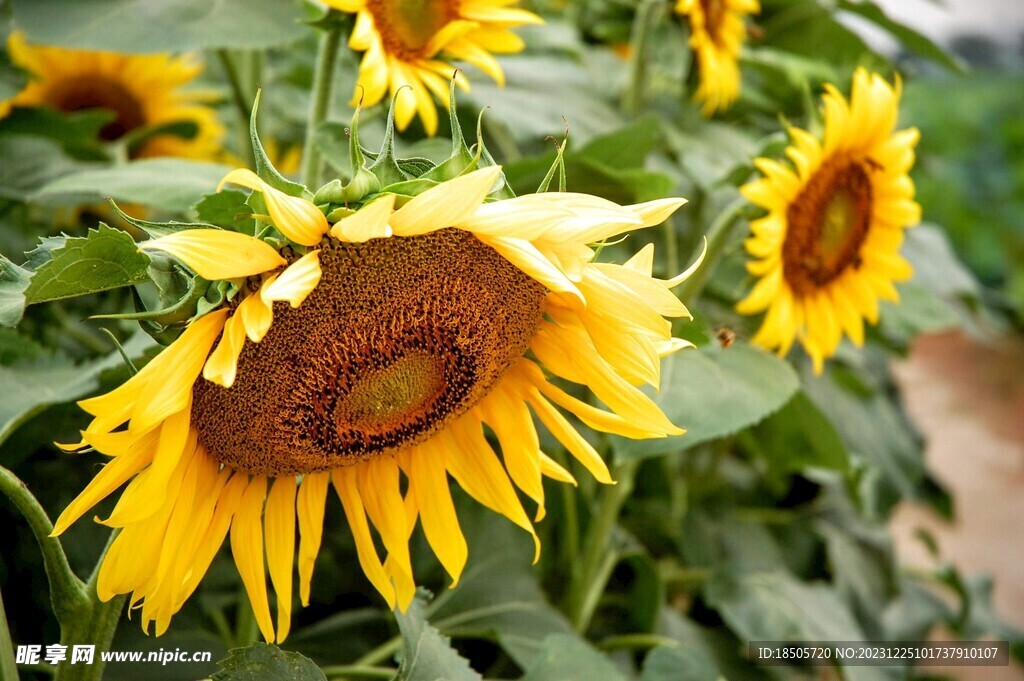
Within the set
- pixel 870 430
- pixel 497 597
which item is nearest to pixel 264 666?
pixel 497 597

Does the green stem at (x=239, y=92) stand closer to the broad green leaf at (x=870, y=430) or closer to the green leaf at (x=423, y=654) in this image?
the green leaf at (x=423, y=654)

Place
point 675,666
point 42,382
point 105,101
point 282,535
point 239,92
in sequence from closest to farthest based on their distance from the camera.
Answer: point 282,535, point 42,382, point 675,666, point 239,92, point 105,101

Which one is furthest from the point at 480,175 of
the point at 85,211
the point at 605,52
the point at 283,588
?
the point at 605,52

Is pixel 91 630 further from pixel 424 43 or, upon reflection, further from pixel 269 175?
pixel 424 43

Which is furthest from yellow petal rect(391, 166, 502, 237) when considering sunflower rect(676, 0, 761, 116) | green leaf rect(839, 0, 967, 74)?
green leaf rect(839, 0, 967, 74)

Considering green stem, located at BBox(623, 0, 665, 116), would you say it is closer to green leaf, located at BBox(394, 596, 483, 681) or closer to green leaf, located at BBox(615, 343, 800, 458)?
green leaf, located at BBox(615, 343, 800, 458)
